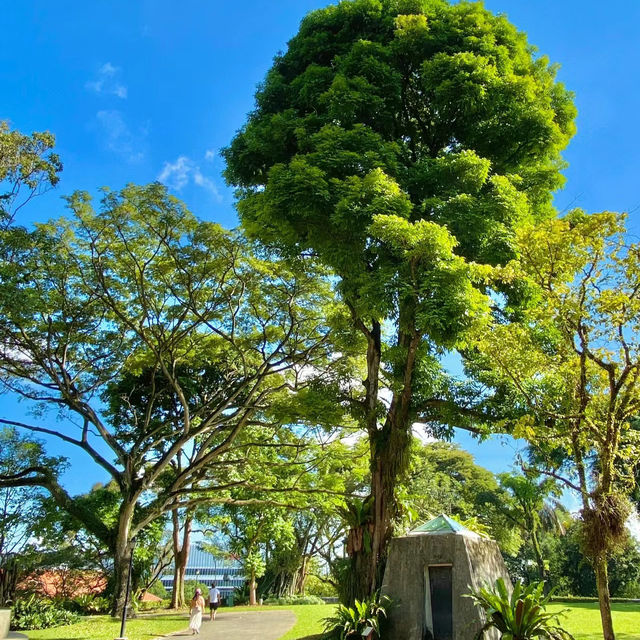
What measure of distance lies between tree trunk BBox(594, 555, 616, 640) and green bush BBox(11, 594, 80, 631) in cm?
1379

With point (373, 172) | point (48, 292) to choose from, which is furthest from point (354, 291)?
point (48, 292)

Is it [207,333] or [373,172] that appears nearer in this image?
[373,172]

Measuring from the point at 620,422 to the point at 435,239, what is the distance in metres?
3.92

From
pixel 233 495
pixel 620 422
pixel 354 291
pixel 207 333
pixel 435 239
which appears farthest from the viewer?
pixel 233 495

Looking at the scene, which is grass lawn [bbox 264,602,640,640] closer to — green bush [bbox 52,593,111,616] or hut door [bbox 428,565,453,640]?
hut door [bbox 428,565,453,640]

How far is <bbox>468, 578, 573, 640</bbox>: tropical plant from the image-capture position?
6918mm

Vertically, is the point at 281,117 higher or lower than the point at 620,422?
higher

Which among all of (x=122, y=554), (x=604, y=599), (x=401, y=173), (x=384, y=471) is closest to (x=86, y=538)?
(x=122, y=554)

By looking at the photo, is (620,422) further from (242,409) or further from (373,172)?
(242,409)

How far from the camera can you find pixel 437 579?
8.70 m

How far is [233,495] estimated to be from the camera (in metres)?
21.0

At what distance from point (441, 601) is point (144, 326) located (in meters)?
11.9

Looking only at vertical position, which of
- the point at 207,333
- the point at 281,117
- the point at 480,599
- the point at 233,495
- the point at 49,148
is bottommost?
the point at 480,599

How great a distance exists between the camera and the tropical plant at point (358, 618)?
8.41m
